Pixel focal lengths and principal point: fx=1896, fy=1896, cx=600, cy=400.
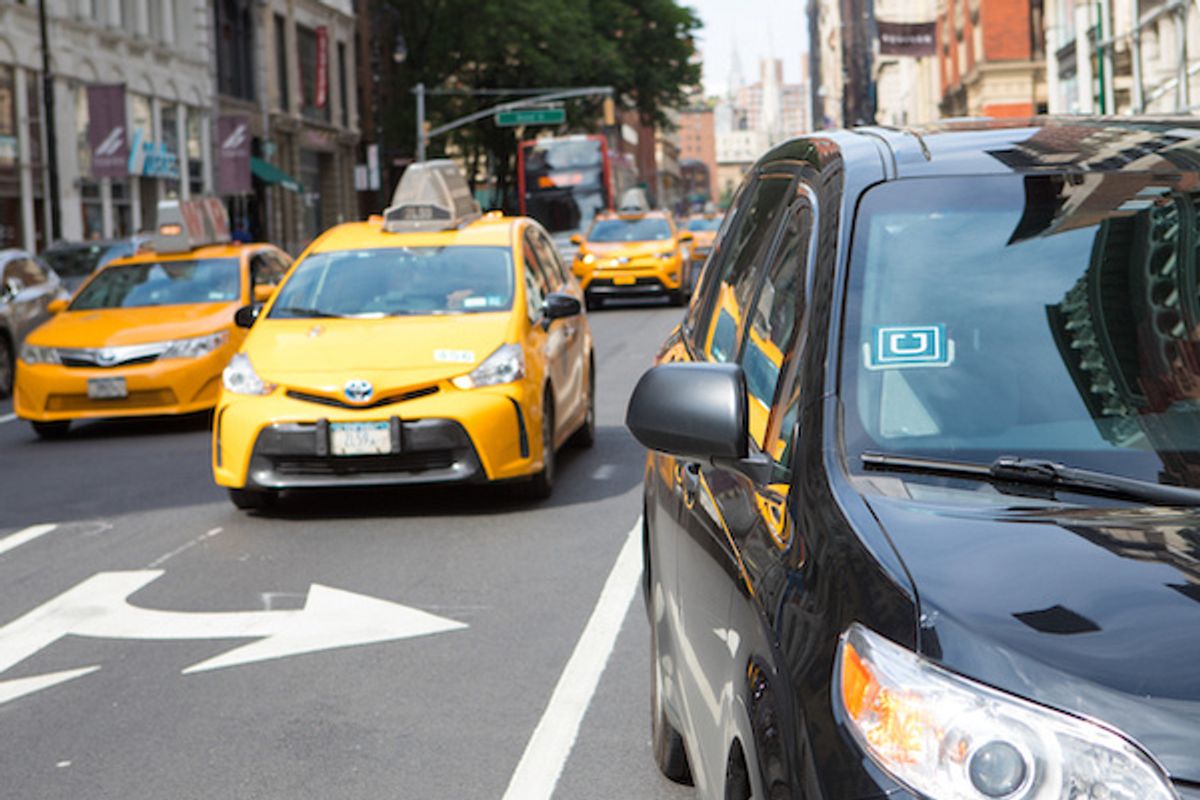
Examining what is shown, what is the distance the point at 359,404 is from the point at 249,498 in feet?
3.25

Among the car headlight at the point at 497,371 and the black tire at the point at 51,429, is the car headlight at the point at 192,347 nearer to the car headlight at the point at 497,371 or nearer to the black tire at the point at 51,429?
the black tire at the point at 51,429

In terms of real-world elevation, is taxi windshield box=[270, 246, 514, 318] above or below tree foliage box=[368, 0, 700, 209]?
below

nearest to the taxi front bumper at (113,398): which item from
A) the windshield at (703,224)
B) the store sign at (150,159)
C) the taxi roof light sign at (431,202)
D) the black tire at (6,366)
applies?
the taxi roof light sign at (431,202)

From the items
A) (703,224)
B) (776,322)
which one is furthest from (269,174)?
(776,322)

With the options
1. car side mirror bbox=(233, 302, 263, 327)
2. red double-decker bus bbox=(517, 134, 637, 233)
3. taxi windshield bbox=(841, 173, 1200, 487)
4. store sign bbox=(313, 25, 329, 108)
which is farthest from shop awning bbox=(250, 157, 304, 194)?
taxi windshield bbox=(841, 173, 1200, 487)

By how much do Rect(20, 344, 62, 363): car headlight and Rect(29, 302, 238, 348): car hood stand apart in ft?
0.15

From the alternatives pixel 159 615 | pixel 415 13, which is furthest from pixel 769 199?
pixel 415 13

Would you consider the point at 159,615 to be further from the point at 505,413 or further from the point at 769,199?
the point at 769,199

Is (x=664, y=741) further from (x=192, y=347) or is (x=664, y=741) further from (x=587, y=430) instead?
(x=192, y=347)

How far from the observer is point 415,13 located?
65.9 meters

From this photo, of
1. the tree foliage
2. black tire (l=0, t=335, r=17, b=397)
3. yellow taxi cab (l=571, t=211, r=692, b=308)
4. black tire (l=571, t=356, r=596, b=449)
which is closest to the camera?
black tire (l=571, t=356, r=596, b=449)

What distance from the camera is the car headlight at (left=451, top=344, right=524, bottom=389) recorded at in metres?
9.89

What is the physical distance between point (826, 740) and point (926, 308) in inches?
42.3

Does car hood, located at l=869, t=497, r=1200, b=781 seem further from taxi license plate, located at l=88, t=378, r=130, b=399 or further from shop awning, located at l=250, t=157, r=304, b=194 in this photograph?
shop awning, located at l=250, t=157, r=304, b=194
